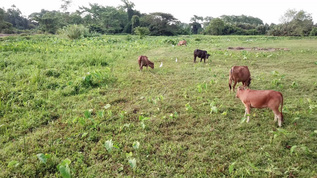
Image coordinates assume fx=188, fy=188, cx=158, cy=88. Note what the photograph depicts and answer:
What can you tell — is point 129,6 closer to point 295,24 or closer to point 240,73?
point 295,24

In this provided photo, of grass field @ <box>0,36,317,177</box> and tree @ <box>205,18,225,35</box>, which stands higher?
tree @ <box>205,18,225,35</box>

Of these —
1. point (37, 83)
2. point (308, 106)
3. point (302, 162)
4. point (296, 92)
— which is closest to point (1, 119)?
point (37, 83)

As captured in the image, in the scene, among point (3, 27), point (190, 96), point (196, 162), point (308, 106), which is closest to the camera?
point (196, 162)

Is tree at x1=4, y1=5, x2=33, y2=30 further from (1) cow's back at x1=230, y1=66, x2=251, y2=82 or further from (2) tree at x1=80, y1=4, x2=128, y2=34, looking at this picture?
(1) cow's back at x1=230, y1=66, x2=251, y2=82

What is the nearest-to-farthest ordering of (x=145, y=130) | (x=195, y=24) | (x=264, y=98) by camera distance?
(x=264, y=98), (x=145, y=130), (x=195, y=24)

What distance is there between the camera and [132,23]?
132 ft

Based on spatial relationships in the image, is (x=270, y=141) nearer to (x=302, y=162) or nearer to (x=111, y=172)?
(x=302, y=162)

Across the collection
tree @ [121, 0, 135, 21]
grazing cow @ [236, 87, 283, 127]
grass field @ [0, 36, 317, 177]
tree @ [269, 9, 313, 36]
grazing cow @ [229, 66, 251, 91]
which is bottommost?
grass field @ [0, 36, 317, 177]

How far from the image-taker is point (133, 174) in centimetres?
259

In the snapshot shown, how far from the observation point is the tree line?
109 ft

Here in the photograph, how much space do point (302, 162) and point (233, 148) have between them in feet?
2.97

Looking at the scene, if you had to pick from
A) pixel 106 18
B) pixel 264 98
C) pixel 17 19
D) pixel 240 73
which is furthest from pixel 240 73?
pixel 17 19

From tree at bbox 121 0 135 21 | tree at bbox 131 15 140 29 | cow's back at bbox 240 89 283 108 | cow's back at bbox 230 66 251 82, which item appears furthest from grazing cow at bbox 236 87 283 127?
tree at bbox 121 0 135 21

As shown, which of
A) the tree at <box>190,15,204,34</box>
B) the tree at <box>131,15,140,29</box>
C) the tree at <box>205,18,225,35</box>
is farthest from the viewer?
the tree at <box>190,15,204,34</box>
